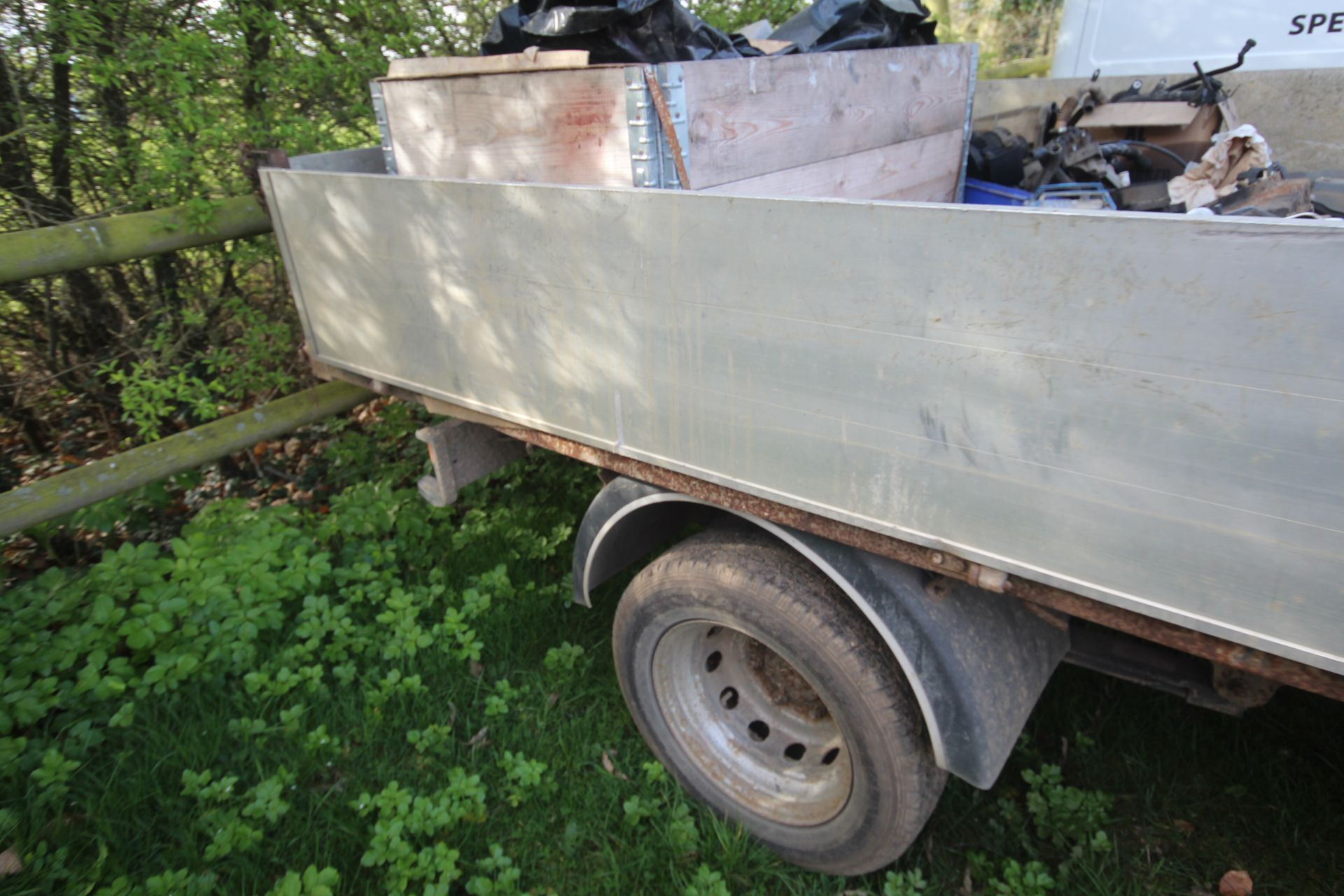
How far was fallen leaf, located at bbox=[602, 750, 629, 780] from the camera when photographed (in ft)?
8.41

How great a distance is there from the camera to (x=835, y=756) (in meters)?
2.30

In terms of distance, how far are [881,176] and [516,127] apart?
4.42ft

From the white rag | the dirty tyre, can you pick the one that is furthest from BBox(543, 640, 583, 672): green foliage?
the white rag

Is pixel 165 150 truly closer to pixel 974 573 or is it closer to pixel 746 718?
pixel 746 718

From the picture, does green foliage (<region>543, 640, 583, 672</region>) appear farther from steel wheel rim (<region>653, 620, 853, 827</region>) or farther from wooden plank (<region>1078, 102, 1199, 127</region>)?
wooden plank (<region>1078, 102, 1199, 127</region>)

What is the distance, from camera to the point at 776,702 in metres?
2.38

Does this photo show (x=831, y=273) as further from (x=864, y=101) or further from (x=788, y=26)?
(x=788, y=26)

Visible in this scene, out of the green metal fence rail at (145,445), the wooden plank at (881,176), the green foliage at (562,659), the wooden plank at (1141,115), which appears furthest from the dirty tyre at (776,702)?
the wooden plank at (1141,115)

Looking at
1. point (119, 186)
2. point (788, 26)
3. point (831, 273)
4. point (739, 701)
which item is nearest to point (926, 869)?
point (739, 701)

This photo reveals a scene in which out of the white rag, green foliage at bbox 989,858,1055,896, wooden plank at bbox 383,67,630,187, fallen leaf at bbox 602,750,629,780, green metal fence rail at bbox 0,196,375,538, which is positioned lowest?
fallen leaf at bbox 602,750,629,780

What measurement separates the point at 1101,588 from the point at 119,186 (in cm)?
407

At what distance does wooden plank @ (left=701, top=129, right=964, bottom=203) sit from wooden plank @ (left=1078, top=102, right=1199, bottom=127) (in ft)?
2.01

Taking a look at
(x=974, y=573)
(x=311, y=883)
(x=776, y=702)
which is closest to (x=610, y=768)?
(x=776, y=702)

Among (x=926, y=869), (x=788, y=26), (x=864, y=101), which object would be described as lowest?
(x=926, y=869)
